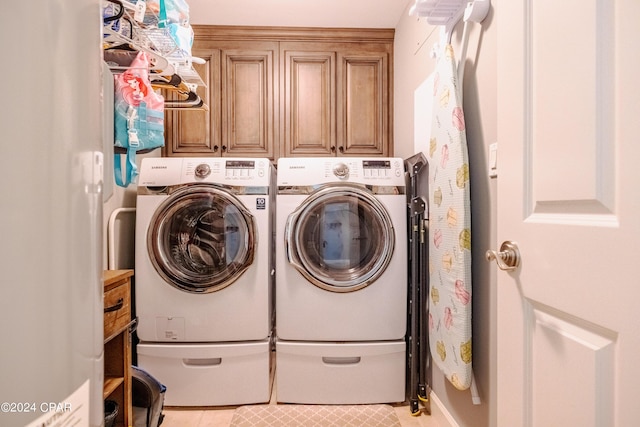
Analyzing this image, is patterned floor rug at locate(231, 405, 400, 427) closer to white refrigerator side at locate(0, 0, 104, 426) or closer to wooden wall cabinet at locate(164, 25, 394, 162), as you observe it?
white refrigerator side at locate(0, 0, 104, 426)

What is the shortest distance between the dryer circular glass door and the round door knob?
3.13 ft

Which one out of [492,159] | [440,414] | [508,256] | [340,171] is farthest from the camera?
[340,171]

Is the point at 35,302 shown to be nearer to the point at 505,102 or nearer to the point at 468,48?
the point at 505,102

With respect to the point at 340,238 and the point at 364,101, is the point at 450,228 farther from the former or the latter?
the point at 364,101

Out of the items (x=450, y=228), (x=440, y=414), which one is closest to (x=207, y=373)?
(x=440, y=414)

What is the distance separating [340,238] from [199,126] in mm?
1377

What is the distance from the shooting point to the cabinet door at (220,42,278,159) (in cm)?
244

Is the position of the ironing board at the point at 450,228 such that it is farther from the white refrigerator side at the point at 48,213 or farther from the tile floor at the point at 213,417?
the white refrigerator side at the point at 48,213

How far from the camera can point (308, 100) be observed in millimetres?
2469

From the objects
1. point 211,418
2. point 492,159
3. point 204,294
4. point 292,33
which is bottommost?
point 211,418

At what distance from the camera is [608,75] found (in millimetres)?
536

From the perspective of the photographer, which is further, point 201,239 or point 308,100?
point 308,100

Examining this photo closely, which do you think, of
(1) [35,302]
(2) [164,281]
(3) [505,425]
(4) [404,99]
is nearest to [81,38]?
(1) [35,302]

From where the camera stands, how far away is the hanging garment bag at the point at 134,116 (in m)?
1.19
